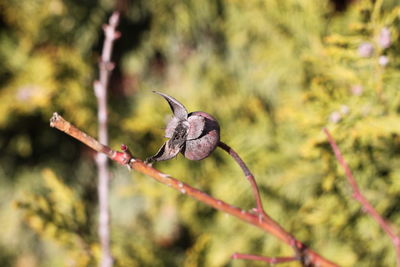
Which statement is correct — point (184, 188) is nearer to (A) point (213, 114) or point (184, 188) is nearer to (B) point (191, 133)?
(B) point (191, 133)

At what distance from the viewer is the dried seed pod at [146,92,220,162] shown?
0.71 m

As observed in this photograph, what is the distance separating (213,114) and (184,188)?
4.43 ft

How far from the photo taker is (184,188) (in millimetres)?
731

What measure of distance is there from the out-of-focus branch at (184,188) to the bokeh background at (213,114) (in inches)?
18.4

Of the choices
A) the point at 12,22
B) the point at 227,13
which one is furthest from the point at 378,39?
the point at 12,22

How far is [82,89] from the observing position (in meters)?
2.22

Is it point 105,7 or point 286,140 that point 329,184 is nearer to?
point 286,140

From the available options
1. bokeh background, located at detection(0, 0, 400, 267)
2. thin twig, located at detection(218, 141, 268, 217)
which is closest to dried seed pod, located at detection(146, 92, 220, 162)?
thin twig, located at detection(218, 141, 268, 217)

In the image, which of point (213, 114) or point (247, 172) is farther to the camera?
point (213, 114)

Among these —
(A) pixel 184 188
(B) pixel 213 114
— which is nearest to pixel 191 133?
(A) pixel 184 188

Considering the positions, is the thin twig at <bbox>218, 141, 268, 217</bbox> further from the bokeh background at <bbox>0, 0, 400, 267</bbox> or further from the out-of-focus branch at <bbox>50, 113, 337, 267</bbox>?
the bokeh background at <bbox>0, 0, 400, 267</bbox>

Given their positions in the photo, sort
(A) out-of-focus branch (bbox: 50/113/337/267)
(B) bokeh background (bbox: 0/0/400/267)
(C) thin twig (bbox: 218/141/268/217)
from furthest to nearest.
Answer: (B) bokeh background (bbox: 0/0/400/267), (C) thin twig (bbox: 218/141/268/217), (A) out-of-focus branch (bbox: 50/113/337/267)

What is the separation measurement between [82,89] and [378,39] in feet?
5.06

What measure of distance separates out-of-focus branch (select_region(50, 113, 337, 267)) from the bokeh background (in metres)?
0.47
